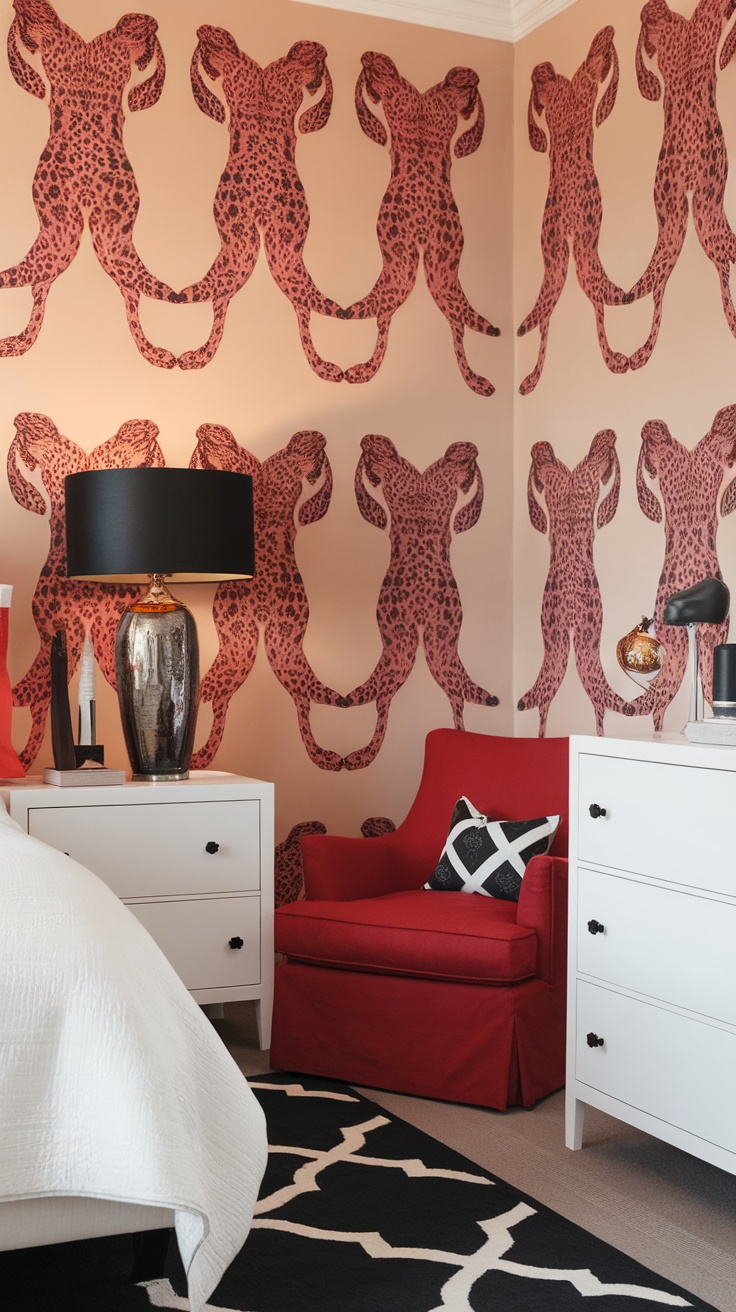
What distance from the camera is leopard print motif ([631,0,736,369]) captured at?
285 centimetres

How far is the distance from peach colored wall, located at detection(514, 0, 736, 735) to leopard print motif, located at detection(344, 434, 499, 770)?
0.62 feet

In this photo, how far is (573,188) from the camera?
3449mm

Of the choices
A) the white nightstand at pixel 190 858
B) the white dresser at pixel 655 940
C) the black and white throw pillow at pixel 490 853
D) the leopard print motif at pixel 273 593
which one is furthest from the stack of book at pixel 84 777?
the white dresser at pixel 655 940

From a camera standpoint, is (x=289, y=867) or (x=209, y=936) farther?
(x=289, y=867)

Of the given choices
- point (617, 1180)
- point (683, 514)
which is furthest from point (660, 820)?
point (683, 514)

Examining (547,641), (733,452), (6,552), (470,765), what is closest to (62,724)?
(6,552)

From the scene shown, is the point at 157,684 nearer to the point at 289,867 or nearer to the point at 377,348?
the point at 289,867

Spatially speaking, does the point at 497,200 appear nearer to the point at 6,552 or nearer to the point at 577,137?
the point at 577,137

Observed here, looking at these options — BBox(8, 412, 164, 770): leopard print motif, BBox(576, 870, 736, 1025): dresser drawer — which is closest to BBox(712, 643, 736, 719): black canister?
BBox(576, 870, 736, 1025): dresser drawer

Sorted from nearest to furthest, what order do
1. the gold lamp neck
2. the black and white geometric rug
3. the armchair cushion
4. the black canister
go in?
the black and white geometric rug
the black canister
the armchair cushion
the gold lamp neck

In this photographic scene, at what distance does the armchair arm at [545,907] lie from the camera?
8.63 ft

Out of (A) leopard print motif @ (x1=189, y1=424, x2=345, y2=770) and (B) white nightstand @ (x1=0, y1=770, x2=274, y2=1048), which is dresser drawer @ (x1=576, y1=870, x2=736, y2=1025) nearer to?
(B) white nightstand @ (x1=0, y1=770, x2=274, y2=1048)

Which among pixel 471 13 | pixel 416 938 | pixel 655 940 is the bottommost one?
pixel 416 938

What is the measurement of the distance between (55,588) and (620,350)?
165cm
